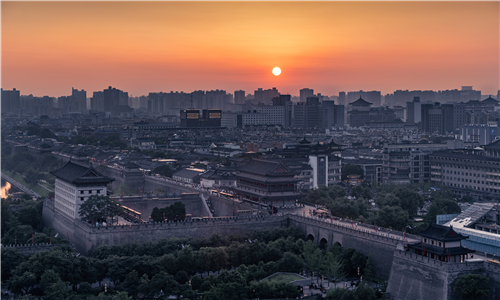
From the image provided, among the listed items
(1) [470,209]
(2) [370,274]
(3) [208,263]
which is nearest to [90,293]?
(3) [208,263]

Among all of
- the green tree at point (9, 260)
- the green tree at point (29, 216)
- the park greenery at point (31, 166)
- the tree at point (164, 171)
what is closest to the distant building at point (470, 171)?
the tree at point (164, 171)

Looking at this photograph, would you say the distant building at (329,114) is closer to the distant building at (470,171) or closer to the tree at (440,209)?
the distant building at (470,171)

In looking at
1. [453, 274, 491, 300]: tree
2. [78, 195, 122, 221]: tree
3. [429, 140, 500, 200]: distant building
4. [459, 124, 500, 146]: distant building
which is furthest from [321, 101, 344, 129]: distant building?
[453, 274, 491, 300]: tree

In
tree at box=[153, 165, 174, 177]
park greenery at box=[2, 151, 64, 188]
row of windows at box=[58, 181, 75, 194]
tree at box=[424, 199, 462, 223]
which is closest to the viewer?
row of windows at box=[58, 181, 75, 194]

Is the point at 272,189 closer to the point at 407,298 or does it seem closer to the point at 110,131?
the point at 407,298

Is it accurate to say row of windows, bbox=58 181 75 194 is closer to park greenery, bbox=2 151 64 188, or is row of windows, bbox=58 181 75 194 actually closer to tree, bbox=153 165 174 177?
tree, bbox=153 165 174 177

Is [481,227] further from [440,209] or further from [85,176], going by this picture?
[85,176]
